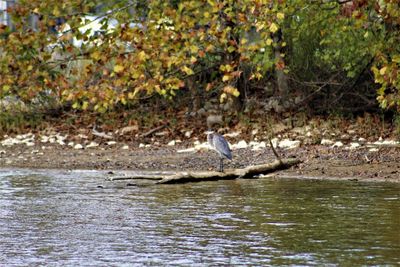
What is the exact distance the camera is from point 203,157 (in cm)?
1941

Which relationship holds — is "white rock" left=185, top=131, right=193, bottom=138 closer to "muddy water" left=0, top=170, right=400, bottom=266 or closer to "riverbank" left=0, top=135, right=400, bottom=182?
"riverbank" left=0, top=135, right=400, bottom=182

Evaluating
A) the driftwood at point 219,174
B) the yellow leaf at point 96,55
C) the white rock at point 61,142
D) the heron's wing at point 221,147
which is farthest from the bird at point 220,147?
the white rock at point 61,142

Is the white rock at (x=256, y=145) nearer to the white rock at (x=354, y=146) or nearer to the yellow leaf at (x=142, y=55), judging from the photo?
the white rock at (x=354, y=146)

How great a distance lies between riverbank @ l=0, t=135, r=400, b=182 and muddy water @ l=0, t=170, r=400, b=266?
3.92ft

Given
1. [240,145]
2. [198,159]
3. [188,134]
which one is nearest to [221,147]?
[198,159]

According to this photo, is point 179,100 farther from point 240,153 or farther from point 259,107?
point 240,153

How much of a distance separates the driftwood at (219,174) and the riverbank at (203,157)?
19cm

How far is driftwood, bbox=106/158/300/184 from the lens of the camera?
15.2 metres

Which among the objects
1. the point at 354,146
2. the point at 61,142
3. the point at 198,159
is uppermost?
the point at 61,142

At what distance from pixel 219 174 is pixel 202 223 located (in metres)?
4.19

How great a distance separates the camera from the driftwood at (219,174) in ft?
49.9

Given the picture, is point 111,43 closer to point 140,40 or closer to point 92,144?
point 140,40

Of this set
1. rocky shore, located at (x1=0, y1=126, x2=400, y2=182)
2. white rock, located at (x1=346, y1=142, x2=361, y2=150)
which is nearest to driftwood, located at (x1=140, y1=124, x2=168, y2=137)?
rocky shore, located at (x1=0, y1=126, x2=400, y2=182)

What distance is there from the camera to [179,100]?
82.7 feet
